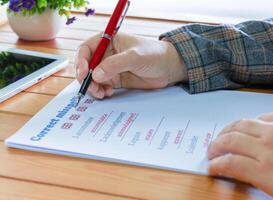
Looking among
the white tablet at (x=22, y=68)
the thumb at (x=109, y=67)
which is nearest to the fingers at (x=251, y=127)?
the thumb at (x=109, y=67)

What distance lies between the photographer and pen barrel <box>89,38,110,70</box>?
79 centimetres

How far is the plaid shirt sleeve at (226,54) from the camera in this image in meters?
0.86

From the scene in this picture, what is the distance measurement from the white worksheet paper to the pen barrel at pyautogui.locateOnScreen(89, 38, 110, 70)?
0.20ft

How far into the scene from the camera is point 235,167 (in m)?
0.54

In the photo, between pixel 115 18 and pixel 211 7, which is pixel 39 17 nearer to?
pixel 115 18

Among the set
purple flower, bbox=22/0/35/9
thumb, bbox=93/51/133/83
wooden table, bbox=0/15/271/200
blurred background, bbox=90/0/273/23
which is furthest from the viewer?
blurred background, bbox=90/0/273/23

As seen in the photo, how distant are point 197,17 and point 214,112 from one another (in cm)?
70

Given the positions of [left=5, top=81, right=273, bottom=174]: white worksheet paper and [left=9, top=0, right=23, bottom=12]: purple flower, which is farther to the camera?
[left=9, top=0, right=23, bottom=12]: purple flower

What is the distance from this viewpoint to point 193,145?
0.62 metres

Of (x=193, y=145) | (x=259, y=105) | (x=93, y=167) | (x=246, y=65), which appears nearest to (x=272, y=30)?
(x=246, y=65)

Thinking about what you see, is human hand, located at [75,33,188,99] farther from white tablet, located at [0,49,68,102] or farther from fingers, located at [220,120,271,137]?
fingers, located at [220,120,271,137]

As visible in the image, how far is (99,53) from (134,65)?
63 millimetres

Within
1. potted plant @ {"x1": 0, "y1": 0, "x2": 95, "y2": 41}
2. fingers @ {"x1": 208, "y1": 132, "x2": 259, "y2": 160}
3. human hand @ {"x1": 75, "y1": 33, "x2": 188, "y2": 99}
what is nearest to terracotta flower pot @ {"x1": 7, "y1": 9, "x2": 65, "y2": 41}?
potted plant @ {"x1": 0, "y1": 0, "x2": 95, "y2": 41}

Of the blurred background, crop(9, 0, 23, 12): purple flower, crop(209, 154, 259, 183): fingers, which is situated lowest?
the blurred background
